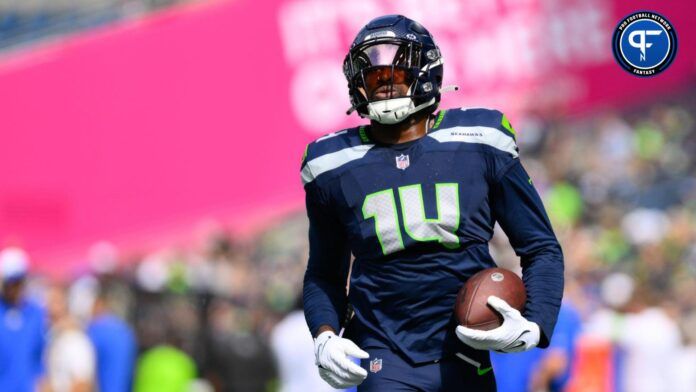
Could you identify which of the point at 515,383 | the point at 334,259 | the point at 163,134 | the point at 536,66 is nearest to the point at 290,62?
the point at 163,134

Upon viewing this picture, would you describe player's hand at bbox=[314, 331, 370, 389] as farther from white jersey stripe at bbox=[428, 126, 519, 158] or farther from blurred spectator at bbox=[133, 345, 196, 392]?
blurred spectator at bbox=[133, 345, 196, 392]

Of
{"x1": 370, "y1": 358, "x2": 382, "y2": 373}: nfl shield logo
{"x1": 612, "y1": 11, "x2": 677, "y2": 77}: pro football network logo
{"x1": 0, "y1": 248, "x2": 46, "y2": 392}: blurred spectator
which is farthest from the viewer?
{"x1": 0, "y1": 248, "x2": 46, "y2": 392}: blurred spectator

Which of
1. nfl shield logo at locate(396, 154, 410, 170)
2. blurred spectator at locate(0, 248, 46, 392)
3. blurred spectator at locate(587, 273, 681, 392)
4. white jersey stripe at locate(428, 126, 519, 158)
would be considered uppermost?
white jersey stripe at locate(428, 126, 519, 158)

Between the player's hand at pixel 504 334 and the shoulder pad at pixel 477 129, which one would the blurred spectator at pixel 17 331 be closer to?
the shoulder pad at pixel 477 129

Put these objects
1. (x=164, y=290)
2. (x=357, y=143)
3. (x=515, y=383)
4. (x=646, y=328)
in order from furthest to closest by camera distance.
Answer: (x=164, y=290), (x=646, y=328), (x=515, y=383), (x=357, y=143)

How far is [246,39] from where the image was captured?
1284 cm

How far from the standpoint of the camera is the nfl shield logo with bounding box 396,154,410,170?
147 inches

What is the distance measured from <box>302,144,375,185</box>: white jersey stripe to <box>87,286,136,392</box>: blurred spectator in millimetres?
5062

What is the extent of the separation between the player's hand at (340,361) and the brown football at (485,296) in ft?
1.10

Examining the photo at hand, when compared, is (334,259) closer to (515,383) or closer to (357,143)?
(357,143)

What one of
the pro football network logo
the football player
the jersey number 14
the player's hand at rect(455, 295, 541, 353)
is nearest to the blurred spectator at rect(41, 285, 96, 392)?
the pro football network logo

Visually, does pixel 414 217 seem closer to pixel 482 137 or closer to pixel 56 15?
pixel 482 137

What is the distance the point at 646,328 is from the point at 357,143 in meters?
5.17

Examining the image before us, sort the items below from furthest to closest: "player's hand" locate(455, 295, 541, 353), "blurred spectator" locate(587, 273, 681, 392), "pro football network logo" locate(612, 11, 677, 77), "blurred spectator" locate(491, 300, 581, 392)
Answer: "blurred spectator" locate(587, 273, 681, 392) → "blurred spectator" locate(491, 300, 581, 392) → "pro football network logo" locate(612, 11, 677, 77) → "player's hand" locate(455, 295, 541, 353)
